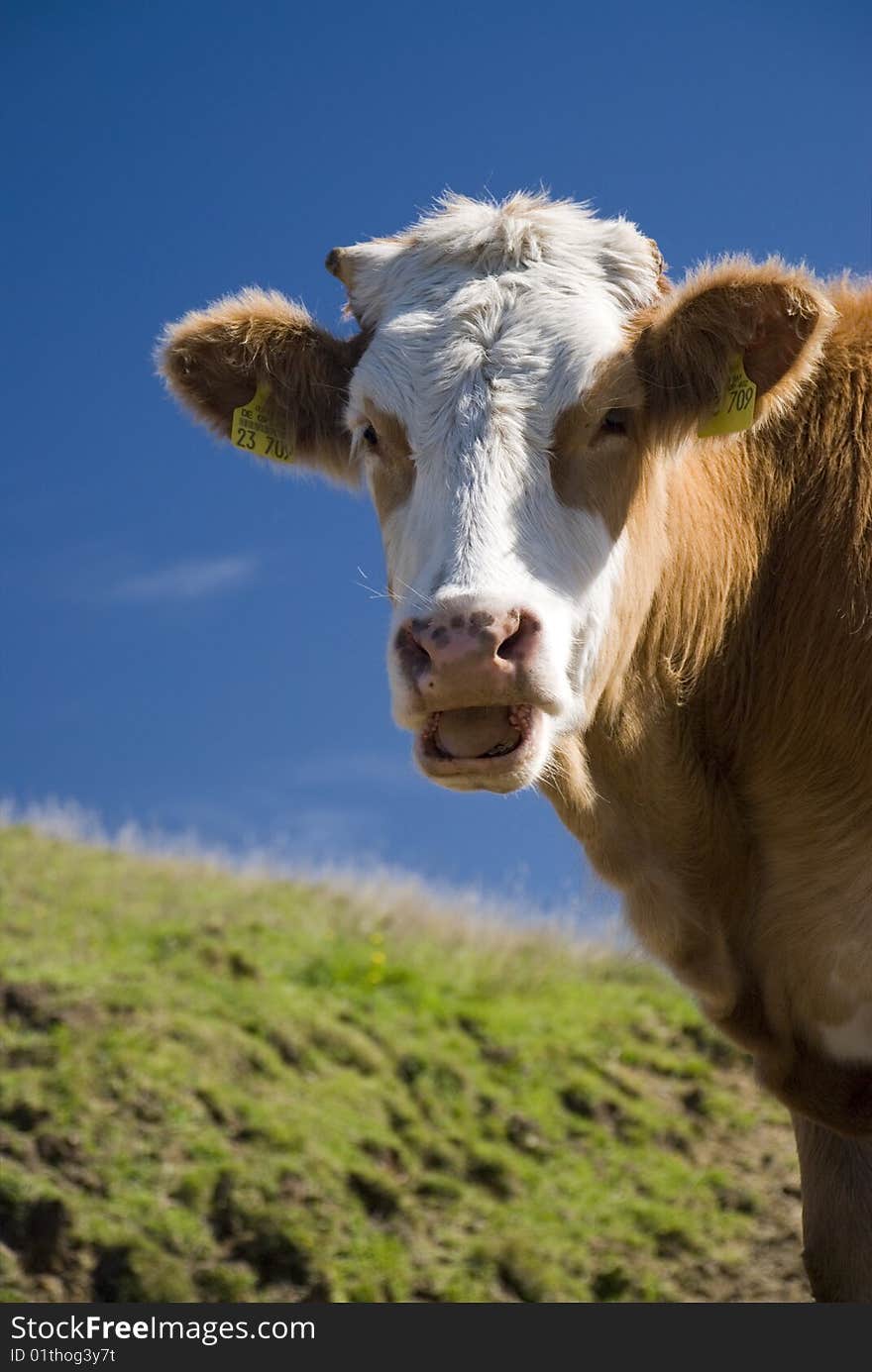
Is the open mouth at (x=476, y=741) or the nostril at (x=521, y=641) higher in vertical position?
the nostril at (x=521, y=641)

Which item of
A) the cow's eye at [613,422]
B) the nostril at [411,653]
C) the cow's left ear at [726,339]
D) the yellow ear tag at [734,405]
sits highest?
the cow's left ear at [726,339]

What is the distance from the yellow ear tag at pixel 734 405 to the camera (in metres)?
4.64

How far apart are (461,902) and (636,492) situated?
935 centimetres

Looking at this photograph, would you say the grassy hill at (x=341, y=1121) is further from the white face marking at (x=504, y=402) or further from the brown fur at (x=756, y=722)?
the white face marking at (x=504, y=402)

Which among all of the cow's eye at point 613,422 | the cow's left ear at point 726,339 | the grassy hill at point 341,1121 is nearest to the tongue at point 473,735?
the cow's eye at point 613,422

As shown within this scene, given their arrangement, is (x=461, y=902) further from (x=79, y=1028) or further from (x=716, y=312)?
(x=716, y=312)

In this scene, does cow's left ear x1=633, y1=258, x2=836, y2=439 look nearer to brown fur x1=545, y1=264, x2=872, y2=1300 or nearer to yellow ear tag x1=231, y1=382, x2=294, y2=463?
brown fur x1=545, y1=264, x2=872, y2=1300

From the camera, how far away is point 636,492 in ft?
15.3

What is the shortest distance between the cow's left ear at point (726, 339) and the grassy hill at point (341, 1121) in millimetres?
5553

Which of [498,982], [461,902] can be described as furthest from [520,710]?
[461,902]

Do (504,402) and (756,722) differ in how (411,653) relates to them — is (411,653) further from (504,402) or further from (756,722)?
(756,722)

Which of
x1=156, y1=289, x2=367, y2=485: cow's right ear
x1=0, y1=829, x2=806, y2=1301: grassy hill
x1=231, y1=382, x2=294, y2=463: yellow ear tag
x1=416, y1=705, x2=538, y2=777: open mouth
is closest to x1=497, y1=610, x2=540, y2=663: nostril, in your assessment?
x1=416, y1=705, x2=538, y2=777: open mouth

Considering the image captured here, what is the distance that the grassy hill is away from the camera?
8328mm

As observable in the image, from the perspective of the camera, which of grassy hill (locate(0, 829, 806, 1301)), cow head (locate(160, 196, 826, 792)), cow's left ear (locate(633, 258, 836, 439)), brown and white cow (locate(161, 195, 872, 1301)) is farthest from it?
grassy hill (locate(0, 829, 806, 1301))
